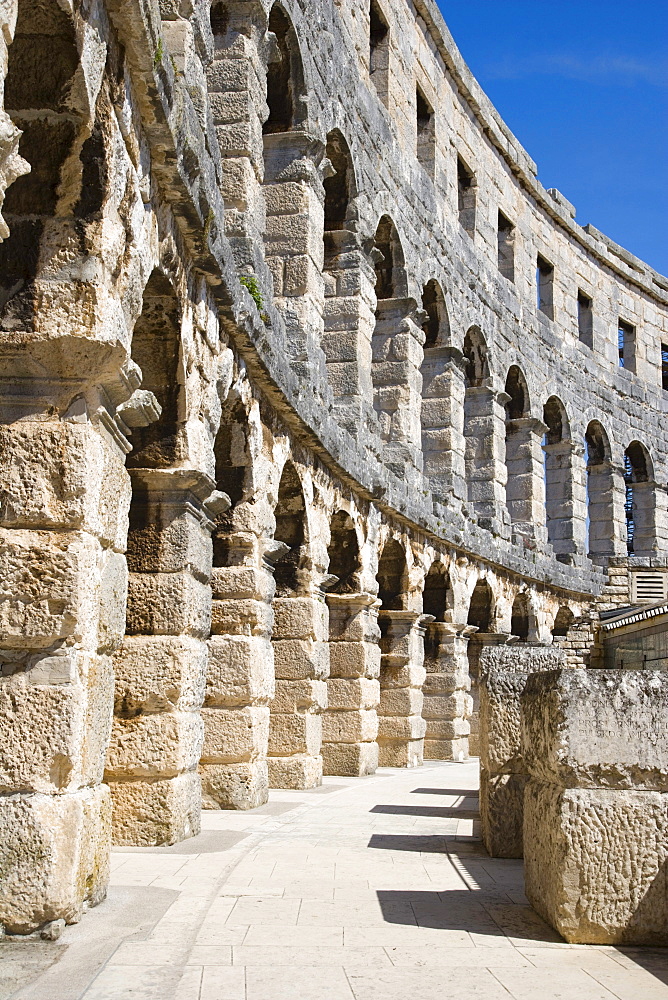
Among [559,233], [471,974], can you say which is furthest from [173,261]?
[559,233]

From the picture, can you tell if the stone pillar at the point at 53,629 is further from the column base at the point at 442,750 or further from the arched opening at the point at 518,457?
the arched opening at the point at 518,457

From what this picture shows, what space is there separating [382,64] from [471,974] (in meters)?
13.2

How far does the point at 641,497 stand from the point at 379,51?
13088 millimetres

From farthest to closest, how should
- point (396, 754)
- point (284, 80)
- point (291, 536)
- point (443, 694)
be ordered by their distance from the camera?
point (443, 694) < point (396, 754) < point (284, 80) < point (291, 536)

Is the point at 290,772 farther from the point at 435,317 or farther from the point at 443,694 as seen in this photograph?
the point at 435,317

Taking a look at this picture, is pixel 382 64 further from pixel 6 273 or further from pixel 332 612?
pixel 6 273

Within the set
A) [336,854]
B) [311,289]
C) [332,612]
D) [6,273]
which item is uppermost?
[311,289]

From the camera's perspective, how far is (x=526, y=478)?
19469 mm

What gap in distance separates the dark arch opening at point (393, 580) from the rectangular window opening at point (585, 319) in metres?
11.8

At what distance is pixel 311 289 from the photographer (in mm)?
10477

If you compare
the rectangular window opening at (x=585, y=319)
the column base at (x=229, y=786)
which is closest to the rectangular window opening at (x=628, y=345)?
the rectangular window opening at (x=585, y=319)

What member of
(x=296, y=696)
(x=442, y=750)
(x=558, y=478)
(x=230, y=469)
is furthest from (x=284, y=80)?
(x=558, y=478)

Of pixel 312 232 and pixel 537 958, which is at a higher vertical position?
pixel 312 232

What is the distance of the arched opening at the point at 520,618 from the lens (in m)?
18.4
